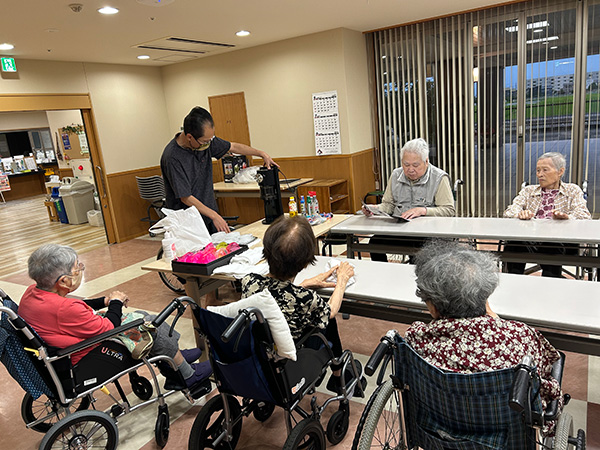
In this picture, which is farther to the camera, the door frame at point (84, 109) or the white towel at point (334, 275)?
the door frame at point (84, 109)

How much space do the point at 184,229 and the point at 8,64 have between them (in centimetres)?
403

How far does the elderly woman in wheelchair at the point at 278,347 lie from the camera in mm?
1537

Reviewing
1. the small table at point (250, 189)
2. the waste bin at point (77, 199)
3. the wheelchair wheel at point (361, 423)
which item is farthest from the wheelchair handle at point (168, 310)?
the waste bin at point (77, 199)

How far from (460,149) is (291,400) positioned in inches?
189

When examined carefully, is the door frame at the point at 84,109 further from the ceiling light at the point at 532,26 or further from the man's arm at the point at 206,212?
the ceiling light at the point at 532,26

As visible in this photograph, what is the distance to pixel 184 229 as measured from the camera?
286cm

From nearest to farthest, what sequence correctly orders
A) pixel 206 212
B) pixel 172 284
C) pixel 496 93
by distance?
pixel 206 212 < pixel 172 284 < pixel 496 93

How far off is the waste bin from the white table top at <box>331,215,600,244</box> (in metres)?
6.45

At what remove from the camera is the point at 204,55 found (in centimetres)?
648

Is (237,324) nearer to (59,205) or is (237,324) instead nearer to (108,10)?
(108,10)

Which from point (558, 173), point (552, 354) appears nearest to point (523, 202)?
point (558, 173)

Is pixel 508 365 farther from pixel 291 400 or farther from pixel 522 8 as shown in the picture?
pixel 522 8

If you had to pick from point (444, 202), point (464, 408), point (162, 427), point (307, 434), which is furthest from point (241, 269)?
point (444, 202)

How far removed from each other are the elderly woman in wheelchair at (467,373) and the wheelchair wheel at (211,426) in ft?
2.29
